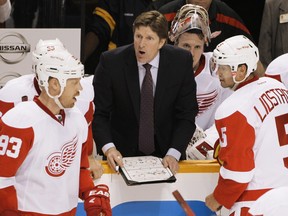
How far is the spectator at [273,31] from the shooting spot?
5.93 meters

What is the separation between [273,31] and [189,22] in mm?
1116

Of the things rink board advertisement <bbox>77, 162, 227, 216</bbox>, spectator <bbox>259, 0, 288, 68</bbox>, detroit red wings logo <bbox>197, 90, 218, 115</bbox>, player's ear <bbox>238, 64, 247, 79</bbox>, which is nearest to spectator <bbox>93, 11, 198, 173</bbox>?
rink board advertisement <bbox>77, 162, 227, 216</bbox>

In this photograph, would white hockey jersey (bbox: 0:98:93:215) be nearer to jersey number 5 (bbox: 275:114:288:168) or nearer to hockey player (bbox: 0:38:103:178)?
hockey player (bbox: 0:38:103:178)

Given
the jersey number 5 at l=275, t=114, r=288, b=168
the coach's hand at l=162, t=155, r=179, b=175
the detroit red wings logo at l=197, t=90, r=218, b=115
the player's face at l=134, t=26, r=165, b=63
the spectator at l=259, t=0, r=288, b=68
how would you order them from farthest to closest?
the spectator at l=259, t=0, r=288, b=68 < the detroit red wings logo at l=197, t=90, r=218, b=115 < the player's face at l=134, t=26, r=165, b=63 < the coach's hand at l=162, t=155, r=179, b=175 < the jersey number 5 at l=275, t=114, r=288, b=168

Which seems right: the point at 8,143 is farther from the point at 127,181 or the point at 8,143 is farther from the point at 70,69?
the point at 127,181

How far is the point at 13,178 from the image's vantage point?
368cm

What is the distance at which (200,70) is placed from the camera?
5.18m

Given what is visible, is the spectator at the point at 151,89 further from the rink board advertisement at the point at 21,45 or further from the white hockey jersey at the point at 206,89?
the rink board advertisement at the point at 21,45

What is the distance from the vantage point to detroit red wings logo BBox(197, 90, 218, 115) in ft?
16.9

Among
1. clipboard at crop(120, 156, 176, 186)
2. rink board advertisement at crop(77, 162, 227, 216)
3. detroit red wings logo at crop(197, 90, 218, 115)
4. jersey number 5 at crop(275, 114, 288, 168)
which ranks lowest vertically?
rink board advertisement at crop(77, 162, 227, 216)

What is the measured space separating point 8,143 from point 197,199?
4.22 ft

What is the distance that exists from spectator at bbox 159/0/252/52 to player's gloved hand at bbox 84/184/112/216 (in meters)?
1.93

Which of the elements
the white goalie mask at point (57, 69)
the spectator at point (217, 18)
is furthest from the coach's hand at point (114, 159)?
the spectator at point (217, 18)

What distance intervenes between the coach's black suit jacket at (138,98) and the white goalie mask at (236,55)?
1.52 feet
